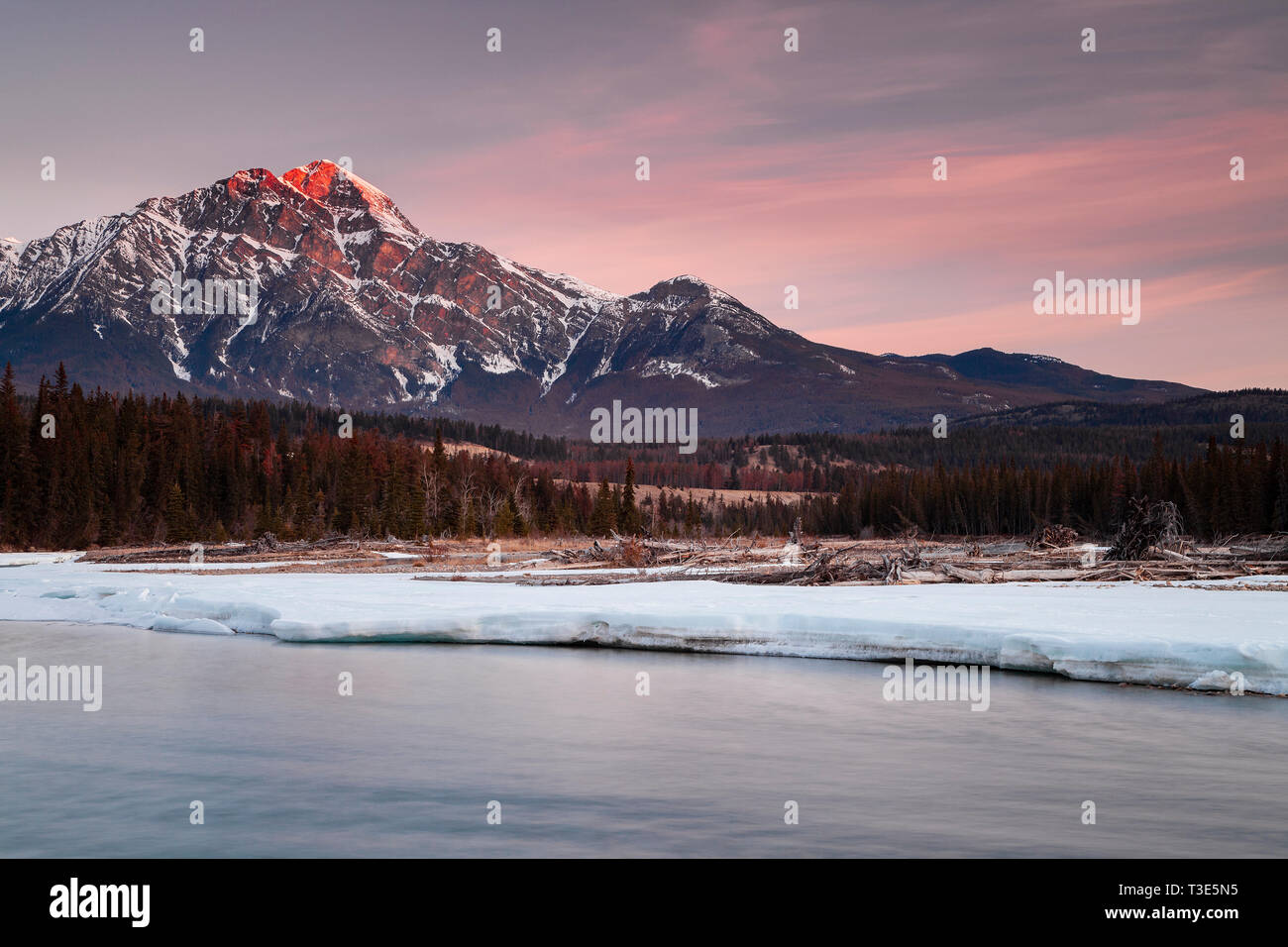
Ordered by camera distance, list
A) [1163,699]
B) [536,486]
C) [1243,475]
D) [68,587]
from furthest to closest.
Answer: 1. [536,486]
2. [1243,475]
3. [68,587]
4. [1163,699]

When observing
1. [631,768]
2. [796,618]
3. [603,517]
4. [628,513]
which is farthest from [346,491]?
[631,768]

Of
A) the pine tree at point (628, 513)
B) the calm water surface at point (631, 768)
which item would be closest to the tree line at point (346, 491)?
the pine tree at point (628, 513)

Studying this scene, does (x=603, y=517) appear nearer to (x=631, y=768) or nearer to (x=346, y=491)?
(x=346, y=491)

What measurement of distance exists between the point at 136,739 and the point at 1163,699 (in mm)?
15432

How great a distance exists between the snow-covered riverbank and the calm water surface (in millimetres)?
626

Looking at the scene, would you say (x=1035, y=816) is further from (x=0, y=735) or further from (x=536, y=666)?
(x=0, y=735)

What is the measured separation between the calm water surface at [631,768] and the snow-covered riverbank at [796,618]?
626mm

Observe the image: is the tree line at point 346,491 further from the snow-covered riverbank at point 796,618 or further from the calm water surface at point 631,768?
the calm water surface at point 631,768

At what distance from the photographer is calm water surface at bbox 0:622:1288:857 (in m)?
9.84

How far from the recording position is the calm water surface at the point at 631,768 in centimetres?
984

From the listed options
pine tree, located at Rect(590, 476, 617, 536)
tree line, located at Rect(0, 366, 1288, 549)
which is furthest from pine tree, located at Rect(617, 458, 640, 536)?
pine tree, located at Rect(590, 476, 617, 536)

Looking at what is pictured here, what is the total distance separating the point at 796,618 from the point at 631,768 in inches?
393

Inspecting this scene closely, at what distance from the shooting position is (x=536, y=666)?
2050cm

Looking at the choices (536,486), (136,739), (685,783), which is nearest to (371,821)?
(685,783)
